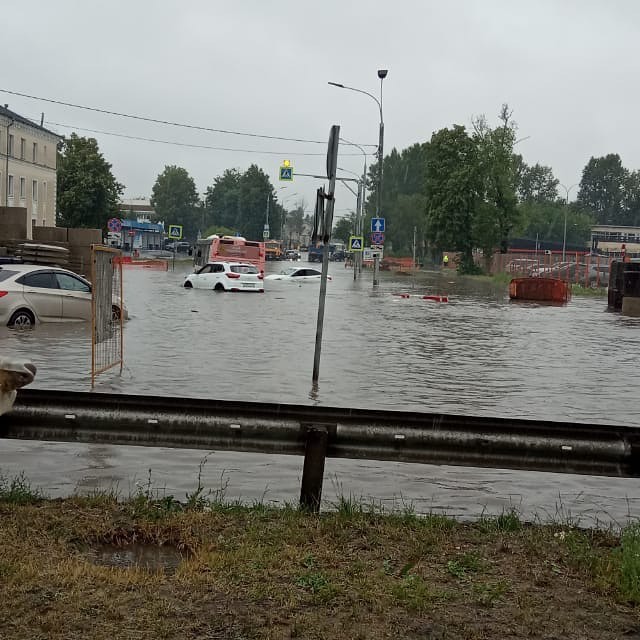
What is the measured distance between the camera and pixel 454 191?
9075 centimetres

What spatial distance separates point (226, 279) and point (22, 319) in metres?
23.6

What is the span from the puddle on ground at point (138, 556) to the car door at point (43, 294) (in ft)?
53.9

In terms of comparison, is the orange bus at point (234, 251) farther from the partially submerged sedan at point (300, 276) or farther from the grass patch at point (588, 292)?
the grass patch at point (588, 292)

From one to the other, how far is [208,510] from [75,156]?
308 feet

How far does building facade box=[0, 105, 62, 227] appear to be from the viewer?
7075 cm

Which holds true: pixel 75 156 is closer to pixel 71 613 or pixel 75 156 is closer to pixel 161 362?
pixel 161 362

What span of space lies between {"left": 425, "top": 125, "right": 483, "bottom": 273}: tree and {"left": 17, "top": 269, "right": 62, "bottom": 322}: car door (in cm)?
7012

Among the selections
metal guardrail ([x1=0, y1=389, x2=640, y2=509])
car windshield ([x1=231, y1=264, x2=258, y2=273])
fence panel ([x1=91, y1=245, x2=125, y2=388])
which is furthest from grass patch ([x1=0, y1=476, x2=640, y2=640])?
car windshield ([x1=231, y1=264, x2=258, y2=273])

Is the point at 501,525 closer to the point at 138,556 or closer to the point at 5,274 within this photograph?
the point at 138,556

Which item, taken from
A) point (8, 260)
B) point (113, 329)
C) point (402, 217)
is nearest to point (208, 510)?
point (113, 329)

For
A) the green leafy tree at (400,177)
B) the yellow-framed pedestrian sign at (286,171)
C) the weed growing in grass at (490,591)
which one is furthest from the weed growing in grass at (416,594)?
the green leafy tree at (400,177)

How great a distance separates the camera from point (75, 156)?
95438 mm

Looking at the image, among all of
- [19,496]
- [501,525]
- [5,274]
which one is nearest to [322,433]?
[501,525]

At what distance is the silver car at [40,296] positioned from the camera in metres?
20.8
